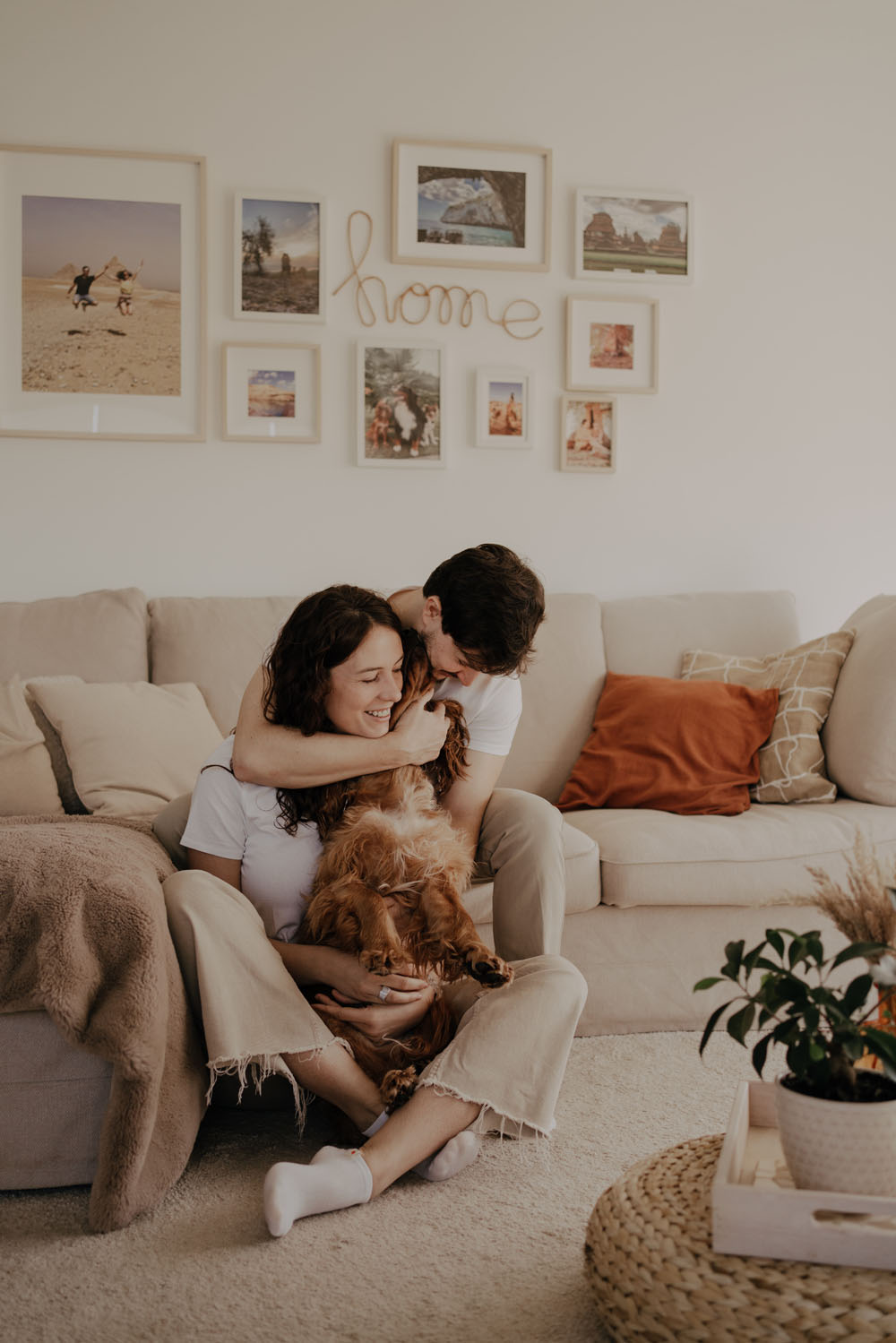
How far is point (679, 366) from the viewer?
357cm

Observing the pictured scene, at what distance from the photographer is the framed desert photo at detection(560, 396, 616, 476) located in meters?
3.49

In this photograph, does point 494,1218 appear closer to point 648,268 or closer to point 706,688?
point 706,688

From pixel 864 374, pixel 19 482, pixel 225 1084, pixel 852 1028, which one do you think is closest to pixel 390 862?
pixel 225 1084

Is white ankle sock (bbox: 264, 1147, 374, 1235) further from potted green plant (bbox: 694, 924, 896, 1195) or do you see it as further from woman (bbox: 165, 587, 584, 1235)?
potted green plant (bbox: 694, 924, 896, 1195)

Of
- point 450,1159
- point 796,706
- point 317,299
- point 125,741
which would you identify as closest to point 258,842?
point 450,1159

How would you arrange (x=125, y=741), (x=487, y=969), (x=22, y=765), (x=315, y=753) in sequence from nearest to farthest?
(x=487, y=969) < (x=315, y=753) < (x=22, y=765) < (x=125, y=741)

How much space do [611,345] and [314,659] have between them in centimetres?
198

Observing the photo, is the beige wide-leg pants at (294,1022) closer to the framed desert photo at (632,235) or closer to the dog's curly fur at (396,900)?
the dog's curly fur at (396,900)

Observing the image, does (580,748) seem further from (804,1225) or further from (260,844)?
(804,1225)

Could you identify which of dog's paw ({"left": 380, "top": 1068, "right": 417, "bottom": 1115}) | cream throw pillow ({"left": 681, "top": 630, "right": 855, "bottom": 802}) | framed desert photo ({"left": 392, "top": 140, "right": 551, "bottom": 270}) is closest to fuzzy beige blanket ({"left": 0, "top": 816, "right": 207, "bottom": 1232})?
dog's paw ({"left": 380, "top": 1068, "right": 417, "bottom": 1115})

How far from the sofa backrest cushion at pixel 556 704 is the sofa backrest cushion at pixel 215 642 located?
0.69 metres

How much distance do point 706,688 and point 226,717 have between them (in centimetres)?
123

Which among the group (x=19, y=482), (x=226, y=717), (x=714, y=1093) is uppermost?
(x=19, y=482)

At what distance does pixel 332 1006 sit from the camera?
5.92ft
